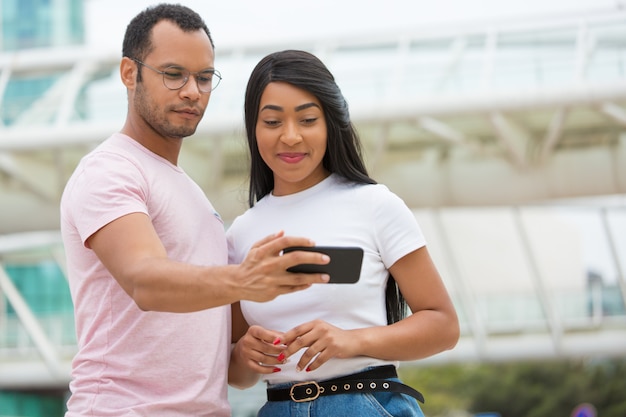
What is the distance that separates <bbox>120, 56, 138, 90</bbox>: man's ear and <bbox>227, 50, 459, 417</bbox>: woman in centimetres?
39

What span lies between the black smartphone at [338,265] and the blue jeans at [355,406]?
52 centimetres

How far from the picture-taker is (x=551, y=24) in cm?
1370

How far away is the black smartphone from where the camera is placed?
8.72 feet

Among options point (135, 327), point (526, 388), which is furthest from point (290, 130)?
point (526, 388)

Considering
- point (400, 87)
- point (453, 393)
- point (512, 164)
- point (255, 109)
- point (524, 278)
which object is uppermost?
point (255, 109)

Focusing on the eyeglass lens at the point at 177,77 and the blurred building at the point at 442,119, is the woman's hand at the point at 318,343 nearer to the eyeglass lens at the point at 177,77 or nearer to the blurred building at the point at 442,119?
the eyeglass lens at the point at 177,77

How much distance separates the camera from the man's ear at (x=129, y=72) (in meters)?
3.37

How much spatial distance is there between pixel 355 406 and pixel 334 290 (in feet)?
1.19

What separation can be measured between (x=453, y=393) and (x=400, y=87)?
36660mm

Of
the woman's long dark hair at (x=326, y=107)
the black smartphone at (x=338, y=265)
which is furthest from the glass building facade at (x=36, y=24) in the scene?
the black smartphone at (x=338, y=265)

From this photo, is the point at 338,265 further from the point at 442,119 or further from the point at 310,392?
the point at 442,119

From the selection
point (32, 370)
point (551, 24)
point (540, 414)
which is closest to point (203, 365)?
point (551, 24)

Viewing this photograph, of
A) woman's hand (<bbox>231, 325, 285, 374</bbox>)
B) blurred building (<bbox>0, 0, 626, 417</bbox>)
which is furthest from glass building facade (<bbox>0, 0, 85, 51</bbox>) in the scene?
woman's hand (<bbox>231, 325, 285, 374</bbox>)

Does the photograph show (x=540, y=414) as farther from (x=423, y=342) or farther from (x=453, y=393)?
(x=423, y=342)
